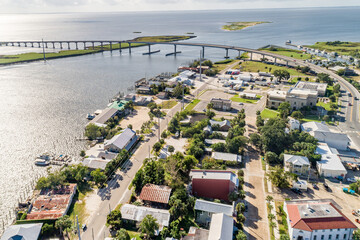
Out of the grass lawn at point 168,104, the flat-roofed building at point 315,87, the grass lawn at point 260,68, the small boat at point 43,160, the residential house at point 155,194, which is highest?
the grass lawn at point 260,68

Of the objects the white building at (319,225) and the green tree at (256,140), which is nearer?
the white building at (319,225)

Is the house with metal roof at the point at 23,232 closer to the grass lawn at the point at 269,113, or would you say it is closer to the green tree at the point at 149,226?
the green tree at the point at 149,226

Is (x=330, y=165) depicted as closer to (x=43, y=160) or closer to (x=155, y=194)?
(x=155, y=194)

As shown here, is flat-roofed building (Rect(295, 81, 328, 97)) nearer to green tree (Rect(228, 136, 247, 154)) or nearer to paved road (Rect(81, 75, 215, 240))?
green tree (Rect(228, 136, 247, 154))

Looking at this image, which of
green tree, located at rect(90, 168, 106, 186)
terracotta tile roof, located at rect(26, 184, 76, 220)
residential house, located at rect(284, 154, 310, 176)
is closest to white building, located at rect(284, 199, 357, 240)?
residential house, located at rect(284, 154, 310, 176)

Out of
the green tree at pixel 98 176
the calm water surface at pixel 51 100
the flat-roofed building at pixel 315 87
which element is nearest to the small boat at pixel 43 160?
the calm water surface at pixel 51 100

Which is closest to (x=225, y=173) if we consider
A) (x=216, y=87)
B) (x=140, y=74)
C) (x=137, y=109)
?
(x=137, y=109)

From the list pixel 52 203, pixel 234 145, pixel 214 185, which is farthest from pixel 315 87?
pixel 52 203
